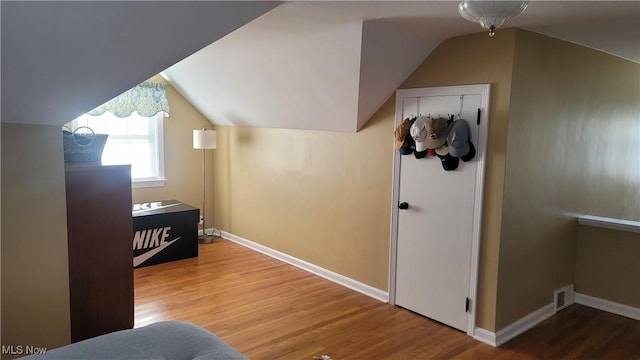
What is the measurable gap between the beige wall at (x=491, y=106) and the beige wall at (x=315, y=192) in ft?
2.41

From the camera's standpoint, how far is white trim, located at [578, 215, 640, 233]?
378cm

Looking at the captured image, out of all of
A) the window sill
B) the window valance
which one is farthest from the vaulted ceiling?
→ the window sill

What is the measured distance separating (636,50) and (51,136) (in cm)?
455

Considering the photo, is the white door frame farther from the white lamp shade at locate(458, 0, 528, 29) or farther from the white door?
the white lamp shade at locate(458, 0, 528, 29)

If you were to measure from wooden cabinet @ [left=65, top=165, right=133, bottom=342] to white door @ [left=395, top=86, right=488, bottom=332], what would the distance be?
217cm

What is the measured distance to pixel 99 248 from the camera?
279 centimetres

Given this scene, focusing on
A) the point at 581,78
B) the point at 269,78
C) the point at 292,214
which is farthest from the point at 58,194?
the point at 581,78

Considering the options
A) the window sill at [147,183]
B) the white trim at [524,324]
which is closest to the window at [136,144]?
the window sill at [147,183]

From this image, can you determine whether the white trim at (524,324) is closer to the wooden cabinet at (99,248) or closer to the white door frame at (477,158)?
the white door frame at (477,158)

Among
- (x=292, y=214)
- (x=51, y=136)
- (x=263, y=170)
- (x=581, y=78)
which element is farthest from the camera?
(x=263, y=170)

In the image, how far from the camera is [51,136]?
97.3 inches

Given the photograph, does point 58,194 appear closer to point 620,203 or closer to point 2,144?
point 2,144

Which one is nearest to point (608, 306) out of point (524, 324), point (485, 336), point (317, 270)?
point (524, 324)

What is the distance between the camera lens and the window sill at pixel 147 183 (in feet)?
17.9
